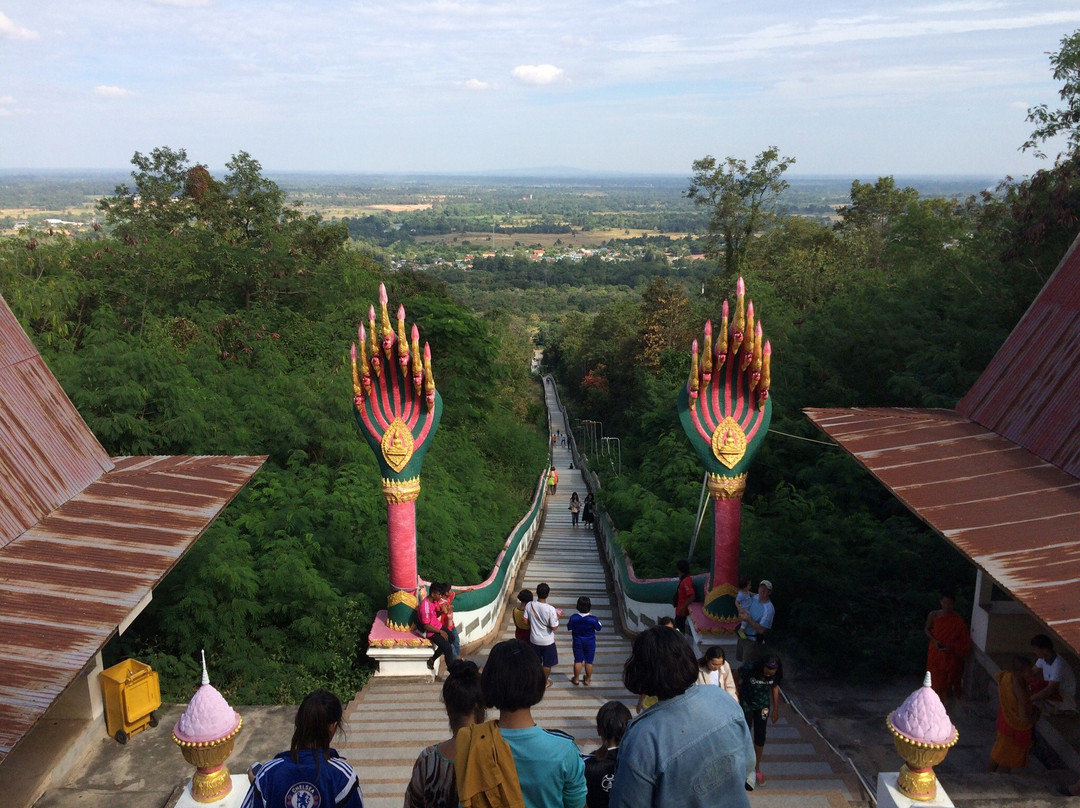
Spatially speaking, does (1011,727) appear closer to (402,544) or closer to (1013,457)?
(1013,457)

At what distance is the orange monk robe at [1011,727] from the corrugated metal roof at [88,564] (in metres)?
6.40

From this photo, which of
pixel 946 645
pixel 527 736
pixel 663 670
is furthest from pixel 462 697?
pixel 946 645

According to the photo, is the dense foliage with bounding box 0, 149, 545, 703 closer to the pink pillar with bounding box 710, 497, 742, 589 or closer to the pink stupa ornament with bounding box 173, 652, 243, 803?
the pink pillar with bounding box 710, 497, 742, 589

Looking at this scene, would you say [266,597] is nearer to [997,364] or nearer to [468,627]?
[468,627]

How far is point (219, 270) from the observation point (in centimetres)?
2112

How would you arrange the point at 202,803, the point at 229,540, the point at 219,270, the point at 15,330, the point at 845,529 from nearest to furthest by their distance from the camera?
the point at 202,803, the point at 15,330, the point at 229,540, the point at 845,529, the point at 219,270

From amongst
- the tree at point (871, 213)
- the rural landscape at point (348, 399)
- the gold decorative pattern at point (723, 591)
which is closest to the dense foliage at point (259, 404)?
the rural landscape at point (348, 399)

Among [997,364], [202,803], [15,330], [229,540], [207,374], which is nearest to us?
[202,803]

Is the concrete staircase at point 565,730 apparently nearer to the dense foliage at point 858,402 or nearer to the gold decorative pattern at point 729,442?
the dense foliage at point 858,402

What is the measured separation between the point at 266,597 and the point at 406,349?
379cm

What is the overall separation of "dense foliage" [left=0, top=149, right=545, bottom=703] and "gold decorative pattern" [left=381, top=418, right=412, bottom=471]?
206 cm

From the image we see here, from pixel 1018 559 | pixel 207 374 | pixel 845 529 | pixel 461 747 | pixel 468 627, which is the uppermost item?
pixel 461 747

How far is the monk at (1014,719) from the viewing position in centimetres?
676

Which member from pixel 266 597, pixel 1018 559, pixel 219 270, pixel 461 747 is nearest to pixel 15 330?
pixel 266 597
